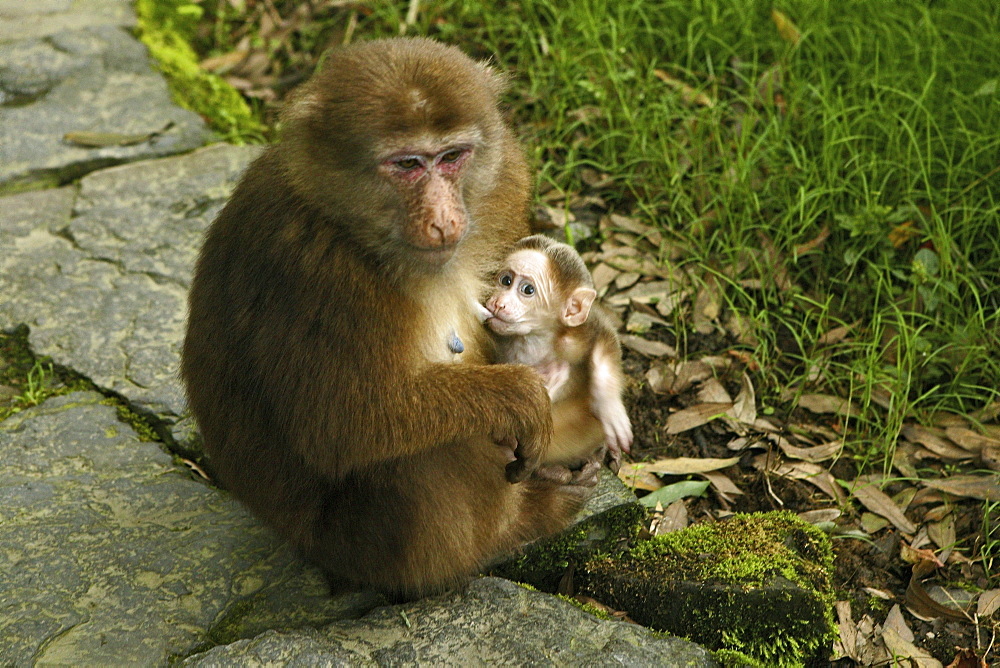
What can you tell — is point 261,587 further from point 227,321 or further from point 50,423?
point 50,423

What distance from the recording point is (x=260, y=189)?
333 centimetres

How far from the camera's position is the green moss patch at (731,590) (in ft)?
11.7

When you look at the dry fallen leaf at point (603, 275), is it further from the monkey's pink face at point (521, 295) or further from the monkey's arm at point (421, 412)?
→ the monkey's arm at point (421, 412)

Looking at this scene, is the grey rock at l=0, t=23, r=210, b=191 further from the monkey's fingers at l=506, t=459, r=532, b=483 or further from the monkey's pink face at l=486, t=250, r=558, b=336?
the monkey's fingers at l=506, t=459, r=532, b=483

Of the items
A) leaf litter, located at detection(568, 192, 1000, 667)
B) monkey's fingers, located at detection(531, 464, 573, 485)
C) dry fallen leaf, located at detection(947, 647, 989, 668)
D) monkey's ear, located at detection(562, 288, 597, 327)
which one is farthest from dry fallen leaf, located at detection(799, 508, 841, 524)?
monkey's ear, located at detection(562, 288, 597, 327)

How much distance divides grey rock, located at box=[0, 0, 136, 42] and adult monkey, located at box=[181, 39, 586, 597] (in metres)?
4.17

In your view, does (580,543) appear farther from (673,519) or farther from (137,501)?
(137,501)

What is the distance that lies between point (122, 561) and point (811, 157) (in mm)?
3817

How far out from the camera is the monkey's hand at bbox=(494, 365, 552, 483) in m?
3.31

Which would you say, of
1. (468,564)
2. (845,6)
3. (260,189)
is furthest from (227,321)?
(845,6)

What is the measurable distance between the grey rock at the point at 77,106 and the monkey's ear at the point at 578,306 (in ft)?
10.2

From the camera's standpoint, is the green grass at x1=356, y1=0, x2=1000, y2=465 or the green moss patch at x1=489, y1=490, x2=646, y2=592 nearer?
the green moss patch at x1=489, y1=490, x2=646, y2=592

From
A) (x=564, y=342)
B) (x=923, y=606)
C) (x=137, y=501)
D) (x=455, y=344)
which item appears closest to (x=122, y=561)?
(x=137, y=501)

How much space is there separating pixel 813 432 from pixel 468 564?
1.92 meters
